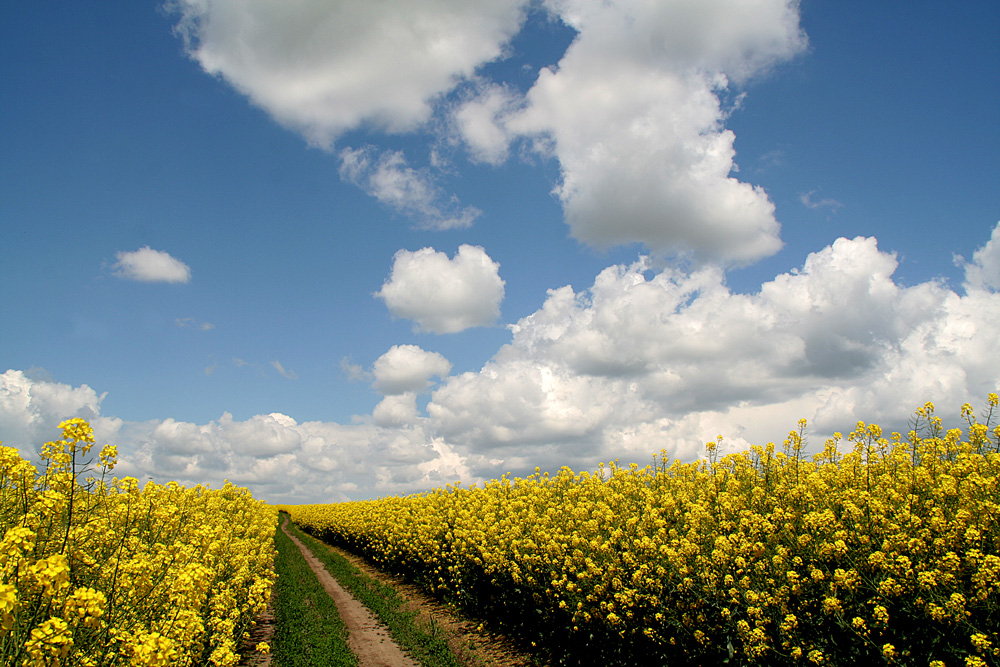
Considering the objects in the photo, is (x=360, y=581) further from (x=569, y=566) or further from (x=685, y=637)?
(x=685, y=637)

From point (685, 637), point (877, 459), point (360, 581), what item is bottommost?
point (360, 581)

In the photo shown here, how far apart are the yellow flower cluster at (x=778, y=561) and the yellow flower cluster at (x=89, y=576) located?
18.0 ft

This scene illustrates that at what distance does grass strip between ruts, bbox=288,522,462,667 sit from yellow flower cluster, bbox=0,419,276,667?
14.7 ft

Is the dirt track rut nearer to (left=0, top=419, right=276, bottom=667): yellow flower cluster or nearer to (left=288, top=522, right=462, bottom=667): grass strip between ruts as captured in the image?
(left=288, top=522, right=462, bottom=667): grass strip between ruts

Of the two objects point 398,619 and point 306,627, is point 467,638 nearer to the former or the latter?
point 398,619

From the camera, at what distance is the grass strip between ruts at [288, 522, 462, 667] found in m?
10.9

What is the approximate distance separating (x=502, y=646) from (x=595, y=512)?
4.17 meters

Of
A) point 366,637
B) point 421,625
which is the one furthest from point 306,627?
point 421,625

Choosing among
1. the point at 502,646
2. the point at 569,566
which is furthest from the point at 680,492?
the point at 502,646

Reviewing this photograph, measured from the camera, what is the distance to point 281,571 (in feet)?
67.8

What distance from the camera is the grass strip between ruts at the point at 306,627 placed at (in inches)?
416

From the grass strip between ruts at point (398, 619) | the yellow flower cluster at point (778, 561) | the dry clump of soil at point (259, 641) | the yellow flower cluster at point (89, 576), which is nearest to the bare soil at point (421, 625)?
the dry clump of soil at point (259, 641)

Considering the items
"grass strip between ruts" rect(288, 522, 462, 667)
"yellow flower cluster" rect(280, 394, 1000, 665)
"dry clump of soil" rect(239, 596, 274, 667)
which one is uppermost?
"yellow flower cluster" rect(280, 394, 1000, 665)

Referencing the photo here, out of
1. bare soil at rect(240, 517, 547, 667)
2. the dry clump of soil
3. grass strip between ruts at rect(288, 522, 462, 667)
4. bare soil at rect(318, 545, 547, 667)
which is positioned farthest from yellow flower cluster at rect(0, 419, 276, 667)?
bare soil at rect(318, 545, 547, 667)
